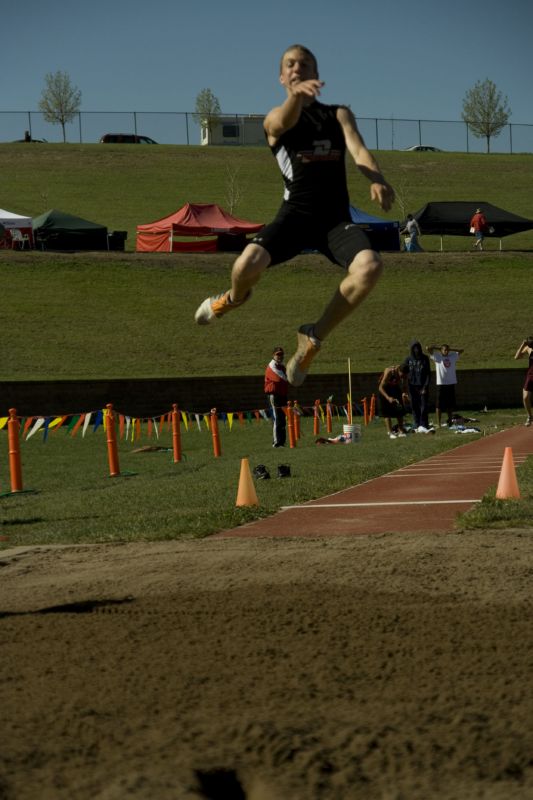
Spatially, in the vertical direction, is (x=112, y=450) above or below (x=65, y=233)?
below

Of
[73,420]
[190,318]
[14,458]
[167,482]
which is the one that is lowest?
[167,482]

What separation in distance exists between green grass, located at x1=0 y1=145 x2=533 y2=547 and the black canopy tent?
1343 millimetres

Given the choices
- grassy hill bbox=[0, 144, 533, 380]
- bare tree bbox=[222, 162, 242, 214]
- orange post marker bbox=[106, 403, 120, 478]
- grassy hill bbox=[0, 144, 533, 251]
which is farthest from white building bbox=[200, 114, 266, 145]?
orange post marker bbox=[106, 403, 120, 478]

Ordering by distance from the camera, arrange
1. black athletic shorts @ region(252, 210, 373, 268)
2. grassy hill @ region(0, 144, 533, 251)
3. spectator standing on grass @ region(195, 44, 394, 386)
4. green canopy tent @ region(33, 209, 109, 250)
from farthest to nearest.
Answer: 1. grassy hill @ region(0, 144, 533, 251)
2. green canopy tent @ region(33, 209, 109, 250)
3. black athletic shorts @ region(252, 210, 373, 268)
4. spectator standing on grass @ region(195, 44, 394, 386)

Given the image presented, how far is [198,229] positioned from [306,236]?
4361 cm

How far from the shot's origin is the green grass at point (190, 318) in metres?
13.5

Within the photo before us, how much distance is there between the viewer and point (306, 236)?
6656mm

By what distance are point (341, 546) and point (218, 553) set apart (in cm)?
92

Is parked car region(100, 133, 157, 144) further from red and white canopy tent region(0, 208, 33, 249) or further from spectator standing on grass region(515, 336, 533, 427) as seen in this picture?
spectator standing on grass region(515, 336, 533, 427)

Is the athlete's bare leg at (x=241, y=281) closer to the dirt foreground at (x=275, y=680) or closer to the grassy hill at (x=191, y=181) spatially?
the dirt foreground at (x=275, y=680)

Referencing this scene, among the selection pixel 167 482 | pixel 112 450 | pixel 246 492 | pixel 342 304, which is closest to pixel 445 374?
pixel 112 450

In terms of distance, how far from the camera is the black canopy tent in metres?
51.3

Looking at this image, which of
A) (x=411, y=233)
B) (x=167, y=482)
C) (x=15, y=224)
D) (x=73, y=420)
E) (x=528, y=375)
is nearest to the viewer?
(x=167, y=482)

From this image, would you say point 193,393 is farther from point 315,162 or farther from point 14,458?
point 315,162
